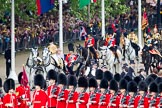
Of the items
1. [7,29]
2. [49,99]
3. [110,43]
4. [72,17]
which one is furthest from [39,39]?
[49,99]

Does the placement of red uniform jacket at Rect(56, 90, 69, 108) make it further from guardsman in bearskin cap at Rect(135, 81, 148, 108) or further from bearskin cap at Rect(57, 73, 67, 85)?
guardsman in bearskin cap at Rect(135, 81, 148, 108)

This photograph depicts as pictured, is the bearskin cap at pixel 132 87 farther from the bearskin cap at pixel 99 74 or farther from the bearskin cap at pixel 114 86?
the bearskin cap at pixel 99 74

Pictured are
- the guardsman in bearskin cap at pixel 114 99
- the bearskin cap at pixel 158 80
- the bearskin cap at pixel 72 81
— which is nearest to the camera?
the guardsman in bearskin cap at pixel 114 99

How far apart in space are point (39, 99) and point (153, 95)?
3.16 meters

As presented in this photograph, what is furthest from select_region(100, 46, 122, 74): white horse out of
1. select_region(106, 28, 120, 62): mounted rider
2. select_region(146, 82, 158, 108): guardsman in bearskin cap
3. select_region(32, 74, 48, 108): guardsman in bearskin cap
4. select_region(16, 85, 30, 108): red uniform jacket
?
select_region(32, 74, 48, 108): guardsman in bearskin cap

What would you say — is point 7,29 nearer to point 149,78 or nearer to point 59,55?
point 59,55

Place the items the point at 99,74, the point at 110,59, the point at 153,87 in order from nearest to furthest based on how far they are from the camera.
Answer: the point at 153,87 < the point at 99,74 < the point at 110,59

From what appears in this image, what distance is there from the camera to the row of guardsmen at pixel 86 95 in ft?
97.3

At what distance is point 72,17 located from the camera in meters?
57.9

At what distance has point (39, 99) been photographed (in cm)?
2959

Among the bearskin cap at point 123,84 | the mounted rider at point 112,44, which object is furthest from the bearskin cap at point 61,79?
the mounted rider at point 112,44

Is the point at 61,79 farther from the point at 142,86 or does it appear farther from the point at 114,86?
the point at 142,86

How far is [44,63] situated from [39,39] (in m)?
14.1

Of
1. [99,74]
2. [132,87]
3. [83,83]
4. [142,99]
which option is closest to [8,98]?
[83,83]
